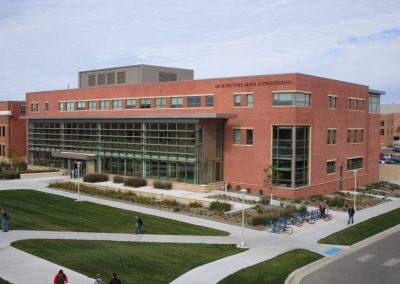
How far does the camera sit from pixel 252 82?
4588 centimetres

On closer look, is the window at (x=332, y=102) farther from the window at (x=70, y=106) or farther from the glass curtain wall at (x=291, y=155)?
the window at (x=70, y=106)

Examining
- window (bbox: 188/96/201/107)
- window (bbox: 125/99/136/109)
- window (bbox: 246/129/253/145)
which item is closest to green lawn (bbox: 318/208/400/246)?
window (bbox: 246/129/253/145)

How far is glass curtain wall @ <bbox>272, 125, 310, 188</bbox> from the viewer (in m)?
43.2

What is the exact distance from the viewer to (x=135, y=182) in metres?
49.5

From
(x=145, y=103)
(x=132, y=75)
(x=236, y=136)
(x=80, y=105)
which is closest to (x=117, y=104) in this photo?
(x=132, y=75)

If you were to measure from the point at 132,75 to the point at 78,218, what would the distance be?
106 feet

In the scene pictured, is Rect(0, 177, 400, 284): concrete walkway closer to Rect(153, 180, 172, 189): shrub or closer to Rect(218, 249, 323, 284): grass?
Rect(218, 249, 323, 284): grass

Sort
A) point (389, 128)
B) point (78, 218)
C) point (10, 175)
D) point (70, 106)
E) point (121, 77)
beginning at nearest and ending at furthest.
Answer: point (78, 218), point (10, 175), point (121, 77), point (70, 106), point (389, 128)

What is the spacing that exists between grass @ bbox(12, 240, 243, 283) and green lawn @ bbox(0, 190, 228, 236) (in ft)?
11.6

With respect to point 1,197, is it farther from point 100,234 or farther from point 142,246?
point 142,246

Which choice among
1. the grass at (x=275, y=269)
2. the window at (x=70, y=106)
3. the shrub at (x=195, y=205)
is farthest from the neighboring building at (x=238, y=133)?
the grass at (x=275, y=269)

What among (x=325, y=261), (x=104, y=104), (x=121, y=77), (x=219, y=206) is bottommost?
(x=325, y=261)

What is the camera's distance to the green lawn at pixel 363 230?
94.9 feet

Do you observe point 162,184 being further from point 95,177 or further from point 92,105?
point 92,105
